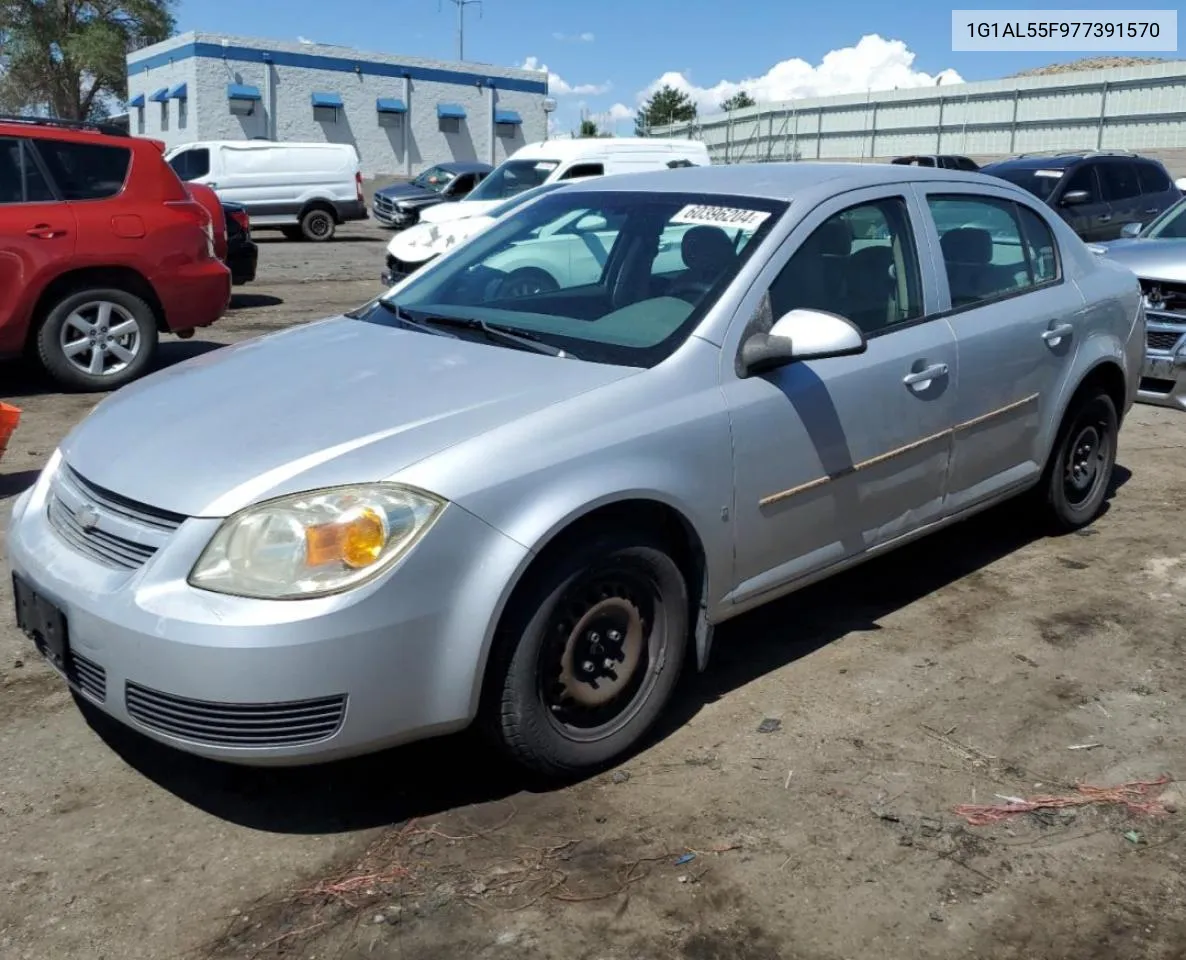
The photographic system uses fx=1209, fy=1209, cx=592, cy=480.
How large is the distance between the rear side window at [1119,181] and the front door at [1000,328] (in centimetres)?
1190

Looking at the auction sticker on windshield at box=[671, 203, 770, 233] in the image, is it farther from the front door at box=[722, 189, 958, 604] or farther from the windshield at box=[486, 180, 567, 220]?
the windshield at box=[486, 180, 567, 220]

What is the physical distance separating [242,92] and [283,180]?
67.1 feet

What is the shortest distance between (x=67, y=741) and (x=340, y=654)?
1.26 m

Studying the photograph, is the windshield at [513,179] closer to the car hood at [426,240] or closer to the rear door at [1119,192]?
the car hood at [426,240]

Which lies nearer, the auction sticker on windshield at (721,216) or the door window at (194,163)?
the auction sticker on windshield at (721,216)

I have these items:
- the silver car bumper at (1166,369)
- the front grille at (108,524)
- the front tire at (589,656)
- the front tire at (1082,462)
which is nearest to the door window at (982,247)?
the front tire at (1082,462)

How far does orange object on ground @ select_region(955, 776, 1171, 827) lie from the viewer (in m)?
3.22

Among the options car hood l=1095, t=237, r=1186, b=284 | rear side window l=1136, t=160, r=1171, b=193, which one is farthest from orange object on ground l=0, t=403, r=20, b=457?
rear side window l=1136, t=160, r=1171, b=193

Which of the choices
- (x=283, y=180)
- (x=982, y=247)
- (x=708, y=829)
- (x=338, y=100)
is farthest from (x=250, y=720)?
(x=338, y=100)

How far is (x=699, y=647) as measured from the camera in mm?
3648

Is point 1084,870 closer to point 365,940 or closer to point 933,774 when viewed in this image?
point 933,774

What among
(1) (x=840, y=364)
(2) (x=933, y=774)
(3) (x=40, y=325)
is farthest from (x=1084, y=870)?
(3) (x=40, y=325)

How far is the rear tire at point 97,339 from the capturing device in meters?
7.96

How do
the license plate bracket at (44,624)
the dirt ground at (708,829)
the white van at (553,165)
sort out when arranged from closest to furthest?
the dirt ground at (708,829)
the license plate bracket at (44,624)
the white van at (553,165)
